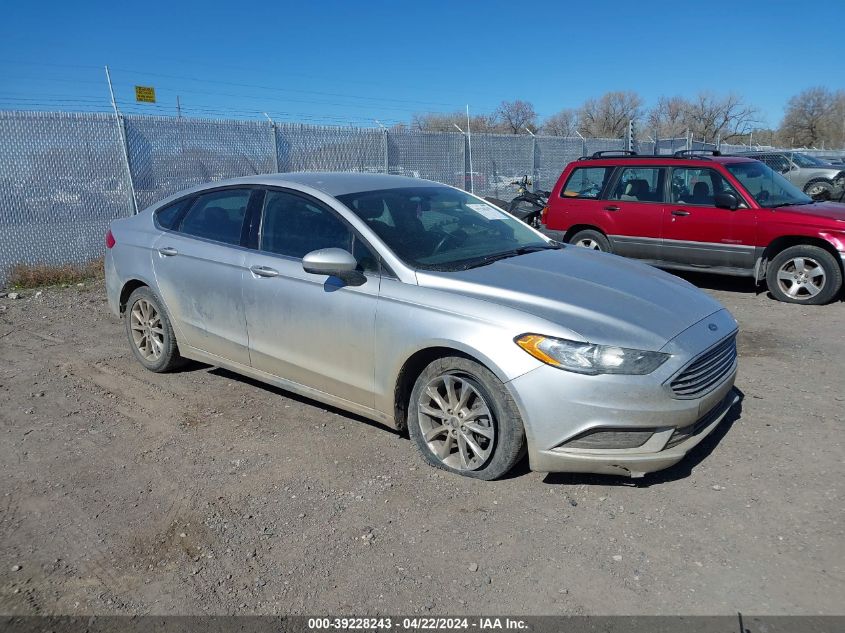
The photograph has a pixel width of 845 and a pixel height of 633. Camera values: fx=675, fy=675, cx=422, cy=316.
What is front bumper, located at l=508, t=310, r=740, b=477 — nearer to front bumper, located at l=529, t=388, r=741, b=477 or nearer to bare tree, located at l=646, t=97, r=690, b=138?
front bumper, located at l=529, t=388, r=741, b=477

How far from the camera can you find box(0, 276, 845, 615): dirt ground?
284cm

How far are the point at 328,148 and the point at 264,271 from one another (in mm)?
9240

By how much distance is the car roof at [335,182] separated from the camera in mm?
4613

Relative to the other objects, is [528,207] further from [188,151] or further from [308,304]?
[308,304]

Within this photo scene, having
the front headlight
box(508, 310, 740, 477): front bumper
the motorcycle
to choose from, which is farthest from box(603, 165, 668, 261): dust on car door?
the front headlight

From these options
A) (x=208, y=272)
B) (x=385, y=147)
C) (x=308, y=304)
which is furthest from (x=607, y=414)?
(x=385, y=147)

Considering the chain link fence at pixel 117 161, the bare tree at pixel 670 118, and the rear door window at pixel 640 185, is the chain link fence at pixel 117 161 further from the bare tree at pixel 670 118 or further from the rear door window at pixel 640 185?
the bare tree at pixel 670 118

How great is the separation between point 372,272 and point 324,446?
3.79 feet

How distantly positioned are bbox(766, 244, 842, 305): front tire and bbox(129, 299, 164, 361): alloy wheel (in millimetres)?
6946

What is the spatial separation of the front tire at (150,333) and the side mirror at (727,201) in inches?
258

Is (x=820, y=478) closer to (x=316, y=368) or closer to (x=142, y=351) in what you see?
(x=316, y=368)

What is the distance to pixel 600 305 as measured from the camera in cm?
364

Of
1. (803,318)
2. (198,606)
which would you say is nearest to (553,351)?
(198,606)

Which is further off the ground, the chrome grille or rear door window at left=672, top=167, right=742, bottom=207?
rear door window at left=672, top=167, right=742, bottom=207
